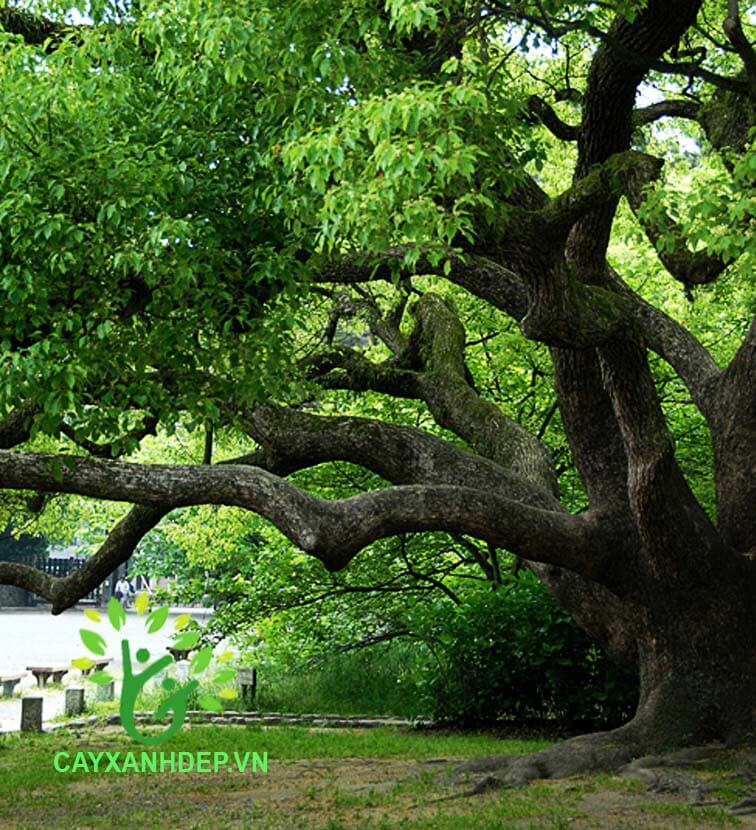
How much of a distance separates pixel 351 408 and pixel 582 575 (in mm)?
8194

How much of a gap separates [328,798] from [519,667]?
5645 mm

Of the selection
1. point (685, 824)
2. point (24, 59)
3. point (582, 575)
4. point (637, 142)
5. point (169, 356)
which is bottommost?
point (685, 824)

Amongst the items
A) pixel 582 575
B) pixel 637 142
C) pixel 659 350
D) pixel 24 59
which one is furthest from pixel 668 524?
pixel 24 59

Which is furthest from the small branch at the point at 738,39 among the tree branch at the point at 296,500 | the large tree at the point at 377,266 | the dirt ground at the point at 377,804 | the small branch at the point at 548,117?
the dirt ground at the point at 377,804

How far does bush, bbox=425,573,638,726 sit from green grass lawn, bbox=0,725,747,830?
1482mm

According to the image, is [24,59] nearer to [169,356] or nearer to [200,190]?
[200,190]

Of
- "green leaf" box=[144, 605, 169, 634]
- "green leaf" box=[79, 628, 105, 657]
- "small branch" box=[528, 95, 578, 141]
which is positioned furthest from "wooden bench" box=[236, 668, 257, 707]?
"small branch" box=[528, 95, 578, 141]

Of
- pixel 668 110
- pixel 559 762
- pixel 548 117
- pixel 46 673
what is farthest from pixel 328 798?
pixel 46 673

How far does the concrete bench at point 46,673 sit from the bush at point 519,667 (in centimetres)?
1054

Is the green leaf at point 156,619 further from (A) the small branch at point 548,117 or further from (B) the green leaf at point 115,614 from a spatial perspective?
(A) the small branch at point 548,117

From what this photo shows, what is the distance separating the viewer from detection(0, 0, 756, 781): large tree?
7.43m

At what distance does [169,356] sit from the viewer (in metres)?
9.34

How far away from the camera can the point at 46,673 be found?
22.8 metres

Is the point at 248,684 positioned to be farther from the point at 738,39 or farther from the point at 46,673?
the point at 738,39
